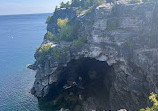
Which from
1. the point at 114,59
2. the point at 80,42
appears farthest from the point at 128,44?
the point at 80,42

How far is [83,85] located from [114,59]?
13771 millimetres

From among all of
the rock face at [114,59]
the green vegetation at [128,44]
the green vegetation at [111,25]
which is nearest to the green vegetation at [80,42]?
the rock face at [114,59]

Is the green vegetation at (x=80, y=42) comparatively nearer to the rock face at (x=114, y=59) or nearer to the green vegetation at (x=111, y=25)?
the rock face at (x=114, y=59)

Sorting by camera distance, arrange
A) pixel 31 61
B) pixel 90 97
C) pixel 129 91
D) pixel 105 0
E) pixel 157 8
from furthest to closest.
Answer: pixel 31 61 < pixel 105 0 < pixel 90 97 < pixel 129 91 < pixel 157 8

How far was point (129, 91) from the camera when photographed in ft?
116

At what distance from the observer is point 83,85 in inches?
1827

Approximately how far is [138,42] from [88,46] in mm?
13743

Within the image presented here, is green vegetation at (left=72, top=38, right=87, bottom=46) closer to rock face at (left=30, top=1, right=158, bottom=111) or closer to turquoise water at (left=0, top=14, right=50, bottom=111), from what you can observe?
rock face at (left=30, top=1, right=158, bottom=111)

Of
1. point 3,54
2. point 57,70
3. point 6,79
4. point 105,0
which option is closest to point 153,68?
point 57,70

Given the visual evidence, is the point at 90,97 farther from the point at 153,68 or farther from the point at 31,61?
the point at 31,61

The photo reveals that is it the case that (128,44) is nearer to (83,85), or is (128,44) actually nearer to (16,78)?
(83,85)

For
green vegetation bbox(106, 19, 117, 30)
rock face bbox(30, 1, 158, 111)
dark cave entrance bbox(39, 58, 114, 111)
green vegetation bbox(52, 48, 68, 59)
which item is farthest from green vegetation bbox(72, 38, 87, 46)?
green vegetation bbox(106, 19, 117, 30)

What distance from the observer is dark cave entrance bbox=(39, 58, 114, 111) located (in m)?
41.1

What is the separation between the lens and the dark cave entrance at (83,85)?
41094mm
